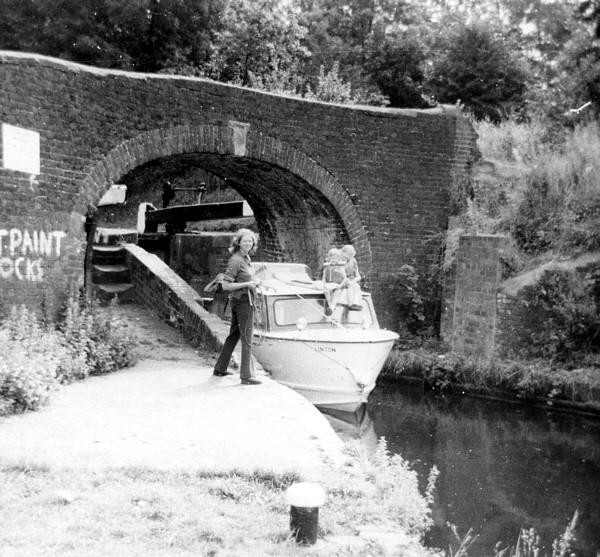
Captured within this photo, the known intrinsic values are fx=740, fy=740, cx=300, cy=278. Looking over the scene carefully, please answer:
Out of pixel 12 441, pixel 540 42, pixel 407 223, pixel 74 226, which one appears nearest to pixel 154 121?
pixel 74 226

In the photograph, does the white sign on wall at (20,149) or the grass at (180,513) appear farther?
the white sign on wall at (20,149)

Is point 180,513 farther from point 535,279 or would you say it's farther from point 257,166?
point 257,166

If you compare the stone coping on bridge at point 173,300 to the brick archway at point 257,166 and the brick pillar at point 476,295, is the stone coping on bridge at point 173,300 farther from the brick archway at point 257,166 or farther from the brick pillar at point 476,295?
the brick pillar at point 476,295

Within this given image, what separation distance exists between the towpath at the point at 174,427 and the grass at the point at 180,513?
0.24m

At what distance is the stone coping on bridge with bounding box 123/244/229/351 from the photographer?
10586mm

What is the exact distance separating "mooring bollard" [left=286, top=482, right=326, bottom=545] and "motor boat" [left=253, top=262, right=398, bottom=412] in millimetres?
6267

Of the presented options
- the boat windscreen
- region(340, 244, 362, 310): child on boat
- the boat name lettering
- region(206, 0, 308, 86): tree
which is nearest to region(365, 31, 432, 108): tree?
region(206, 0, 308, 86): tree

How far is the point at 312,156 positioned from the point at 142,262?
147 inches

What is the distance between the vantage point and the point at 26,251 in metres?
10.3

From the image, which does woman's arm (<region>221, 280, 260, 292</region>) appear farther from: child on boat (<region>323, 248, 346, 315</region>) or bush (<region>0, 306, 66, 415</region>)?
child on boat (<region>323, 248, 346, 315</region>)

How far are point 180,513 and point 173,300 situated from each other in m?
7.69

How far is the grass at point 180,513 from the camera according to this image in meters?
3.90

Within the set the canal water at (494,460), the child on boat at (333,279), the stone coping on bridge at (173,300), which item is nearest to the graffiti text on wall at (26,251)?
the stone coping on bridge at (173,300)

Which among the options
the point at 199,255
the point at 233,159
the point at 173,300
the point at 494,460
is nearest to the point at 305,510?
the point at 494,460
